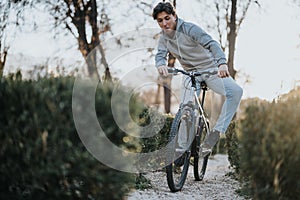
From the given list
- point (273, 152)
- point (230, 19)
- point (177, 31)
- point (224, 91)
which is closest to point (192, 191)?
point (224, 91)

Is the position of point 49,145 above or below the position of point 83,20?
below

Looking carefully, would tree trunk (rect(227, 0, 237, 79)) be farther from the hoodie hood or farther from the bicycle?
the hoodie hood

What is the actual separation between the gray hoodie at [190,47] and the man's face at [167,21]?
0.07 meters

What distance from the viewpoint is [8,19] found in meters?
10.5

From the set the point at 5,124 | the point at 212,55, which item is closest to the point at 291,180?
the point at 5,124

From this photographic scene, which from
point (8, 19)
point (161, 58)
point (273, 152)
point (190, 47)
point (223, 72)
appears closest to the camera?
point (273, 152)

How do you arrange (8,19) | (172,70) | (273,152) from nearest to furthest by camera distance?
(273,152)
(172,70)
(8,19)

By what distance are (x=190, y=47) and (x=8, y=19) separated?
23.7 ft

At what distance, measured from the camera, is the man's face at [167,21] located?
14.7 feet

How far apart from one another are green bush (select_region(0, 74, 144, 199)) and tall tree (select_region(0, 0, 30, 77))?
25.9 ft

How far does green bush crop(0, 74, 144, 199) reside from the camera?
8.09 ft

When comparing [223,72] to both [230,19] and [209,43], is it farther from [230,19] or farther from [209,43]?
[230,19]

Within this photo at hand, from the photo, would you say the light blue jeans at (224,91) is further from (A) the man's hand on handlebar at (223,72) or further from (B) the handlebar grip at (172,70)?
(A) the man's hand on handlebar at (223,72)

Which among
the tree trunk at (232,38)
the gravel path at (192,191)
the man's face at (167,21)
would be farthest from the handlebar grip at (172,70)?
the tree trunk at (232,38)
